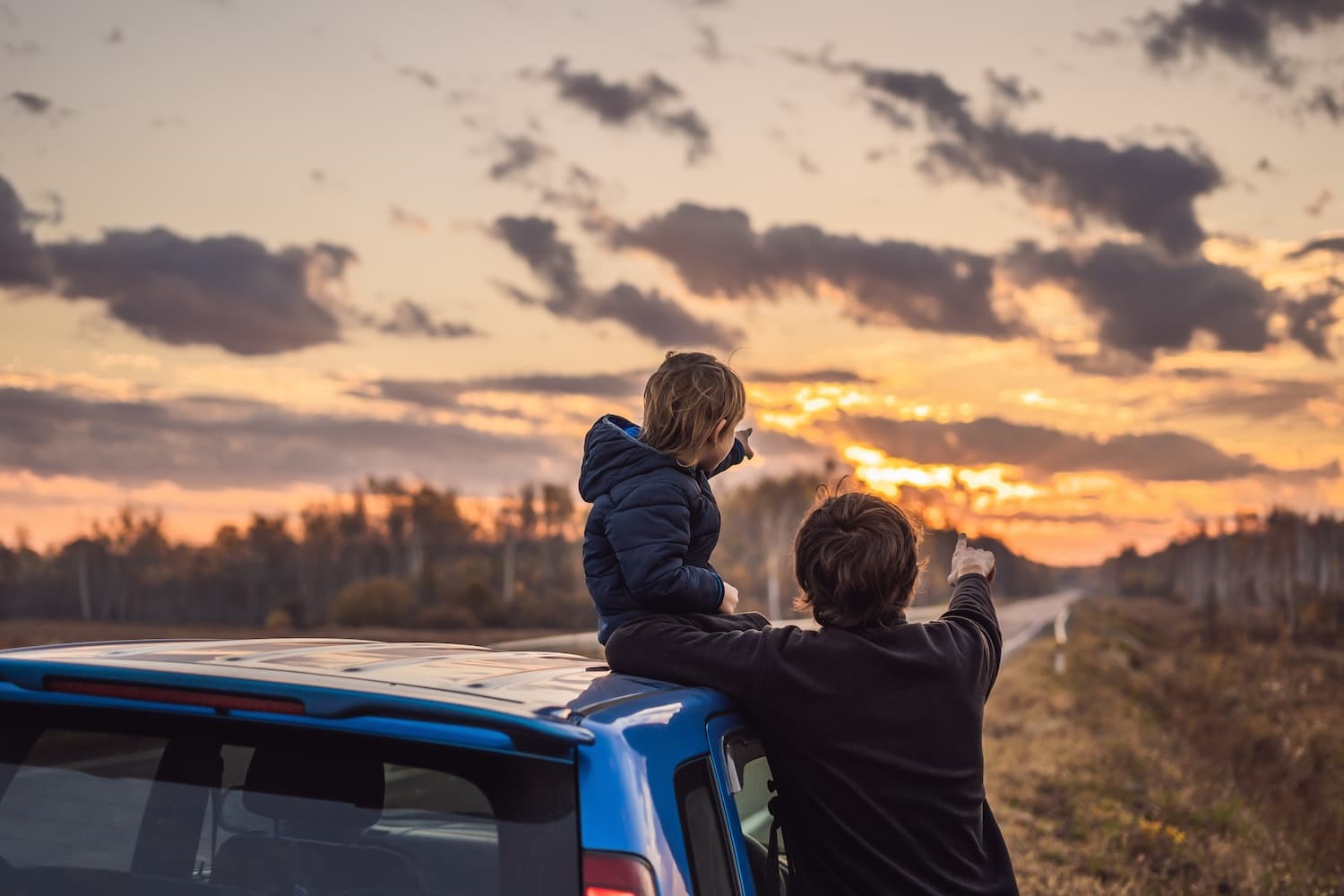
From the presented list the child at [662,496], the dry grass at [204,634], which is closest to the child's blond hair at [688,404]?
the child at [662,496]

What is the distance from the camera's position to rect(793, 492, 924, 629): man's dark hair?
3.22 m

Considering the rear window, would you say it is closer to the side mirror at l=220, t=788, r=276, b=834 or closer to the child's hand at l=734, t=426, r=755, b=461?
the side mirror at l=220, t=788, r=276, b=834

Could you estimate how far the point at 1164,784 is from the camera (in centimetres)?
1482

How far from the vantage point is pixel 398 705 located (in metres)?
2.35

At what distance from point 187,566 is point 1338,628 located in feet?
363

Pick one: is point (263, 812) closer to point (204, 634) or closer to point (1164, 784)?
point (1164, 784)

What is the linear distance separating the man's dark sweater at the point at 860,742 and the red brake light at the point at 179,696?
Answer: 3.31ft

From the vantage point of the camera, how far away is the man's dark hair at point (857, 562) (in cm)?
322

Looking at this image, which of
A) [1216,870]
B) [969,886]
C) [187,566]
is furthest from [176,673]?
[187,566]

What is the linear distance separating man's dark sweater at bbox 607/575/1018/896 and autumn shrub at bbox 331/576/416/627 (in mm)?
77064

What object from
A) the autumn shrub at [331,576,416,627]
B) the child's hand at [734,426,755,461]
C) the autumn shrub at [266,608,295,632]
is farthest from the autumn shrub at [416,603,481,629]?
the child's hand at [734,426,755,461]

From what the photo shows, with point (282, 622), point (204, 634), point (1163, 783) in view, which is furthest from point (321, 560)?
point (1163, 783)

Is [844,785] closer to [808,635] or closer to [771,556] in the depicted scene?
[808,635]

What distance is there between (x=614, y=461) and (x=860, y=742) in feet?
3.67
